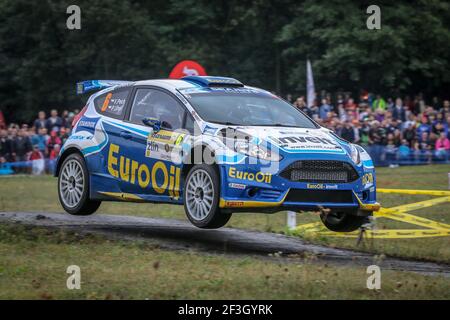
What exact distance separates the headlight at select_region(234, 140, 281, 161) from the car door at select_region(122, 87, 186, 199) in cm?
95

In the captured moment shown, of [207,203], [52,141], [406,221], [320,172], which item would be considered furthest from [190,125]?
[52,141]

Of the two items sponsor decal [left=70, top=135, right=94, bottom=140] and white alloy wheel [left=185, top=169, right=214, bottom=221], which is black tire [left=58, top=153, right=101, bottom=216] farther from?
white alloy wheel [left=185, top=169, right=214, bottom=221]

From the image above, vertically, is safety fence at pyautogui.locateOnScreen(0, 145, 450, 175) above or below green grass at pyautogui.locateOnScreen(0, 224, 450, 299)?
above

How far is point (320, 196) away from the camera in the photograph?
1130cm

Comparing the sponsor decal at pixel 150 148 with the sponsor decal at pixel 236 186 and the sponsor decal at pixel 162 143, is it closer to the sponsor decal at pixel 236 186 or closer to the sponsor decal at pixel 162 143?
the sponsor decal at pixel 162 143

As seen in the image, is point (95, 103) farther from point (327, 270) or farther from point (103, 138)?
point (327, 270)

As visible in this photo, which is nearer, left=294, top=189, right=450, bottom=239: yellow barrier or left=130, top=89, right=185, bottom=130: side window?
left=130, top=89, right=185, bottom=130: side window

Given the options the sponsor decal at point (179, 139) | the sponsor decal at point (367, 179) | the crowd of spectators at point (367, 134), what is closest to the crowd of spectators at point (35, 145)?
the crowd of spectators at point (367, 134)

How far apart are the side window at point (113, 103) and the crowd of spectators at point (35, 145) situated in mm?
14649

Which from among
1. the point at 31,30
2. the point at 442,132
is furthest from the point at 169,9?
the point at 442,132

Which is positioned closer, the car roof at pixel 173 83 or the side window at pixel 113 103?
the car roof at pixel 173 83

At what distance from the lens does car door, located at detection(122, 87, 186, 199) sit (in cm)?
1198

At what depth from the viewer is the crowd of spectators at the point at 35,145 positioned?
28312 millimetres

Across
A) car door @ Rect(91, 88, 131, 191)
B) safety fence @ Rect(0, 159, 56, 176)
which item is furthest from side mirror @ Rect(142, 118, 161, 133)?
safety fence @ Rect(0, 159, 56, 176)
